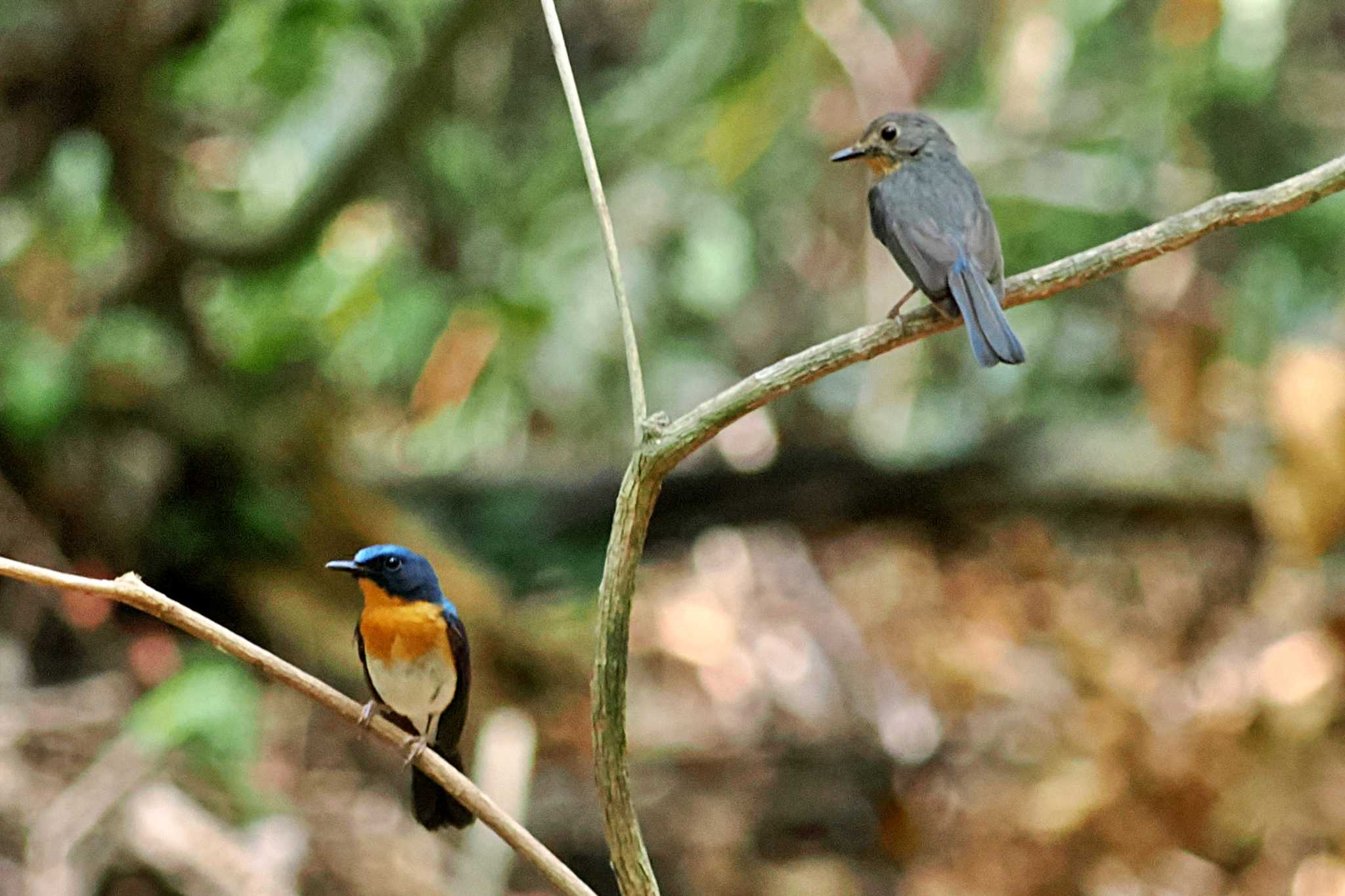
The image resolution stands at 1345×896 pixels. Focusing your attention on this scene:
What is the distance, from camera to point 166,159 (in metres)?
5.75

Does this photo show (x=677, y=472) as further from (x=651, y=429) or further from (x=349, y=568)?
(x=651, y=429)

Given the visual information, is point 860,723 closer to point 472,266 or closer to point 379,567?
point 472,266

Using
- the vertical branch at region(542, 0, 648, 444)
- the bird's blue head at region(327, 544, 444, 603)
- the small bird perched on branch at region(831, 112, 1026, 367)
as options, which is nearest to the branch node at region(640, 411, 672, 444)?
the vertical branch at region(542, 0, 648, 444)

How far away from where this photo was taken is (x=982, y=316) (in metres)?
2.57

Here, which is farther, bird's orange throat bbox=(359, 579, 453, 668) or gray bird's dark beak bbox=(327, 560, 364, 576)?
bird's orange throat bbox=(359, 579, 453, 668)

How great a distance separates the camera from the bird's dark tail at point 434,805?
2.50m

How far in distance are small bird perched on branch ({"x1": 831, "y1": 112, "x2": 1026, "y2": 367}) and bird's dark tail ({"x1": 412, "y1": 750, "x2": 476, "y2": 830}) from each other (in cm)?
116

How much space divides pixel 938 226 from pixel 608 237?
1.42 metres

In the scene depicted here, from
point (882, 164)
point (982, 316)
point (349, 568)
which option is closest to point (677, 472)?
point (882, 164)

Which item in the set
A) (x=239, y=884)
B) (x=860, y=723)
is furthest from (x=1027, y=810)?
(x=239, y=884)

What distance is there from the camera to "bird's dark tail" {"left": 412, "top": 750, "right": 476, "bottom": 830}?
2496mm

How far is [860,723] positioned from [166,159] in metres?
3.73

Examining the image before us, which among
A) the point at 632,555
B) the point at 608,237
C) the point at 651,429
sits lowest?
the point at 632,555

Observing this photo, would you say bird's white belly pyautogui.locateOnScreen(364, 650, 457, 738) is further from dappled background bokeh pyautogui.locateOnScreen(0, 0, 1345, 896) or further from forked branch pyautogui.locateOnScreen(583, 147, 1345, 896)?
dappled background bokeh pyautogui.locateOnScreen(0, 0, 1345, 896)
